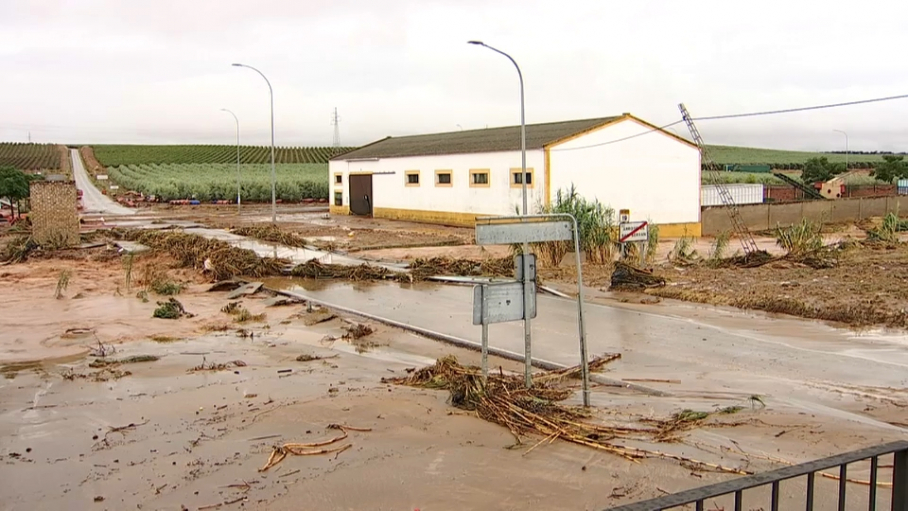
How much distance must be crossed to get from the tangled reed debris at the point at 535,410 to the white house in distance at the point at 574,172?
22352 mm

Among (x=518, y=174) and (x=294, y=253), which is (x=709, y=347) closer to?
(x=294, y=253)

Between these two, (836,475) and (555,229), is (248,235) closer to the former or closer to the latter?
(555,229)

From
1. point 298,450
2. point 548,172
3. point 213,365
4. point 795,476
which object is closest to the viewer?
point 795,476

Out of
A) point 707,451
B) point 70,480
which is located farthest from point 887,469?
point 70,480

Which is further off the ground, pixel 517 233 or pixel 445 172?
pixel 445 172

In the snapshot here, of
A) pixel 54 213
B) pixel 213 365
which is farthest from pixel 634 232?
pixel 54 213

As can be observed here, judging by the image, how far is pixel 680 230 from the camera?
3800cm

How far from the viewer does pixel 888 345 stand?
1284 cm

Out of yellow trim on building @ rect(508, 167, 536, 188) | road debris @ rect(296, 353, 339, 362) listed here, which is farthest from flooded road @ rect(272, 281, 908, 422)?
yellow trim on building @ rect(508, 167, 536, 188)

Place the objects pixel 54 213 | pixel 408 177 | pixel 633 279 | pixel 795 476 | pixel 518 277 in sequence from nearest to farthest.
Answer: pixel 795 476, pixel 518 277, pixel 633 279, pixel 54 213, pixel 408 177

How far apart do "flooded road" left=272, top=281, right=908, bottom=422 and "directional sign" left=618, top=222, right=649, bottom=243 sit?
Result: 13.8 ft

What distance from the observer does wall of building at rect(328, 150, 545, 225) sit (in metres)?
38.5

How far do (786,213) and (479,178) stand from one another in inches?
598

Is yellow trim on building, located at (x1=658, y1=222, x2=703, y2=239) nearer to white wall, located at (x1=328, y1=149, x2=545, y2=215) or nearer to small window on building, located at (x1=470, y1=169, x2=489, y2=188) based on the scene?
white wall, located at (x1=328, y1=149, x2=545, y2=215)
